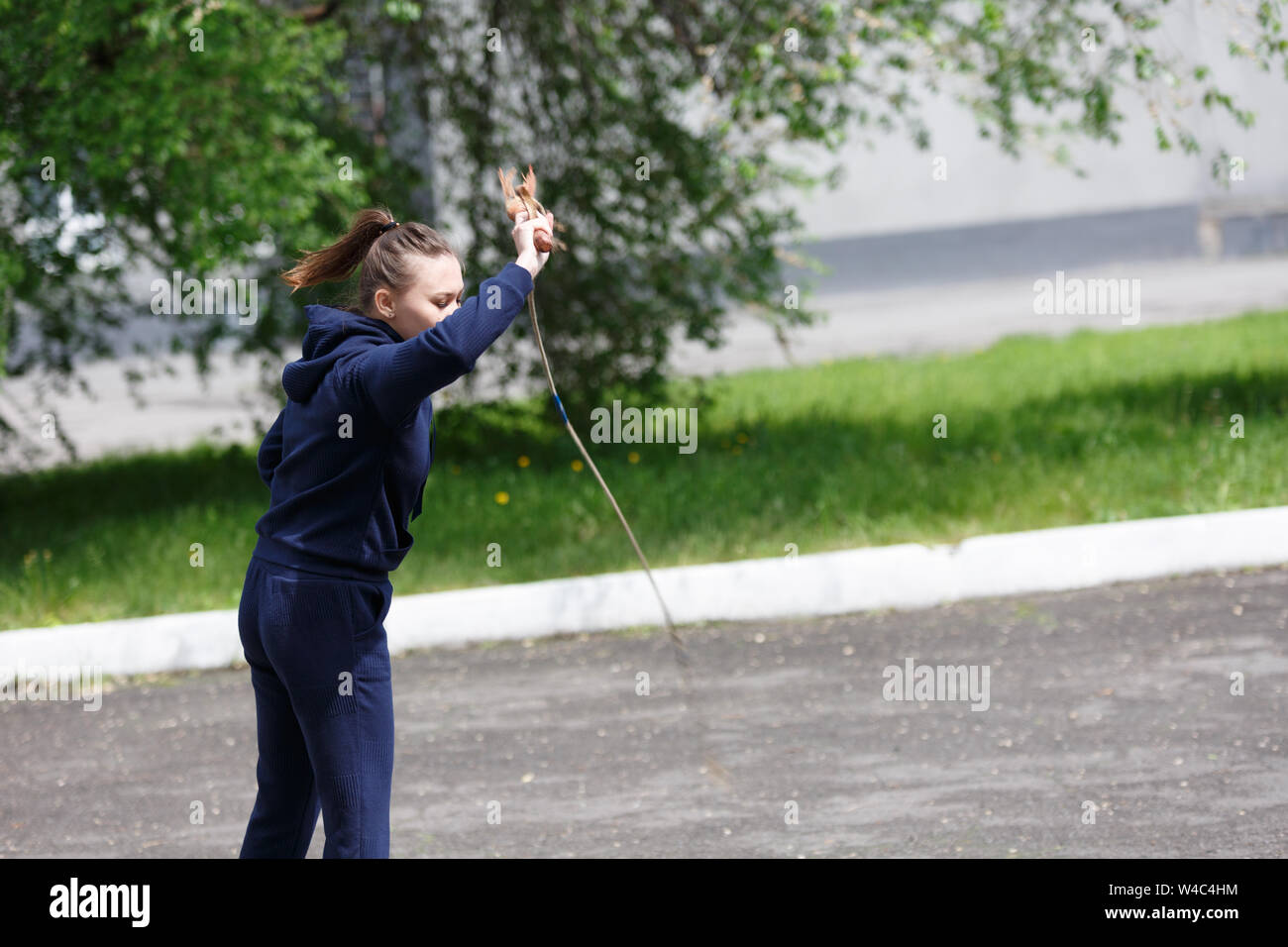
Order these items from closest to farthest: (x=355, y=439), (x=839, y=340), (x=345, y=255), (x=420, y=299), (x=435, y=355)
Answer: (x=435, y=355) < (x=355, y=439) < (x=420, y=299) < (x=345, y=255) < (x=839, y=340)

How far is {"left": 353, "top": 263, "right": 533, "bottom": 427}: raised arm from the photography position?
8.19ft

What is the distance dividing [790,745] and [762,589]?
5.93ft

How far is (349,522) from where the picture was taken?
2.71 m

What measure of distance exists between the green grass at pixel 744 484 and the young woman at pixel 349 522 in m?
4.25

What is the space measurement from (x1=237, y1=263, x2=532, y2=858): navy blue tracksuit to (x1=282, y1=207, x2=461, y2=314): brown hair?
0.29 ft

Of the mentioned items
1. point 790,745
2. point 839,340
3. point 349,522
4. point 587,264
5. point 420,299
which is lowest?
point 790,745

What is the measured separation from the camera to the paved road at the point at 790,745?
4.16 m

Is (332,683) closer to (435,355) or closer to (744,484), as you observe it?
(435,355)

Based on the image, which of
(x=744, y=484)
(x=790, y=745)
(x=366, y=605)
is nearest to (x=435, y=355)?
(x=366, y=605)

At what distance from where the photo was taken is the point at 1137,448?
8430 millimetres

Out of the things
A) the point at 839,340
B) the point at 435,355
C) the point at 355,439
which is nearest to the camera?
the point at 435,355

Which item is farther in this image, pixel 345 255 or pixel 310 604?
→ pixel 345 255

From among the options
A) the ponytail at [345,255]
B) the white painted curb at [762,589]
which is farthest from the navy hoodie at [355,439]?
the white painted curb at [762,589]

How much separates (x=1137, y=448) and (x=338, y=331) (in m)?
6.69
